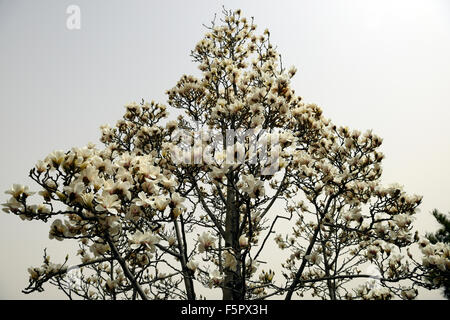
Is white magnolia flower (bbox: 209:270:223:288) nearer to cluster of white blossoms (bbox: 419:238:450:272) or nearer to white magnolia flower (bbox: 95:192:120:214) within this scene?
white magnolia flower (bbox: 95:192:120:214)

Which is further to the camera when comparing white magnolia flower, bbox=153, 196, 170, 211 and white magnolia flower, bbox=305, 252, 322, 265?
white magnolia flower, bbox=305, 252, 322, 265

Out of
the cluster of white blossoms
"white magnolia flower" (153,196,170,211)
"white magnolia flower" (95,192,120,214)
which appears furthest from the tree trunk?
the cluster of white blossoms

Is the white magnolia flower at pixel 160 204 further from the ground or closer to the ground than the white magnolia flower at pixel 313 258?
further from the ground

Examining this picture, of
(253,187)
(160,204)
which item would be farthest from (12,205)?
(253,187)

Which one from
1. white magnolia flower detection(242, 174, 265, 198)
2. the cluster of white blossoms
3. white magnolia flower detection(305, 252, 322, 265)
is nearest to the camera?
white magnolia flower detection(242, 174, 265, 198)

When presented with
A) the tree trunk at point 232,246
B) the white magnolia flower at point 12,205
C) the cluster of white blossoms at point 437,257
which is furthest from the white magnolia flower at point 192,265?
the cluster of white blossoms at point 437,257

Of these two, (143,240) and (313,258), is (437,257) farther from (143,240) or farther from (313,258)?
(143,240)

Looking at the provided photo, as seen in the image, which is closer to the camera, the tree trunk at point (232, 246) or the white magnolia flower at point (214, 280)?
the white magnolia flower at point (214, 280)

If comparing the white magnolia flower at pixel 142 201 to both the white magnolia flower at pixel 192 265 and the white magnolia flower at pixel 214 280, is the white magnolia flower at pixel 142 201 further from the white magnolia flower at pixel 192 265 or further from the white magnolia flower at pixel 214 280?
the white magnolia flower at pixel 214 280

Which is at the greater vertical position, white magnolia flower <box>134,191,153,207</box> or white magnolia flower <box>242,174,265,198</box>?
white magnolia flower <box>242,174,265,198</box>

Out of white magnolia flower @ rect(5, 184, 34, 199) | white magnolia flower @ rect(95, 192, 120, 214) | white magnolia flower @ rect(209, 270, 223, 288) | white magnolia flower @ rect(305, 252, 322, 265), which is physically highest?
white magnolia flower @ rect(5, 184, 34, 199)

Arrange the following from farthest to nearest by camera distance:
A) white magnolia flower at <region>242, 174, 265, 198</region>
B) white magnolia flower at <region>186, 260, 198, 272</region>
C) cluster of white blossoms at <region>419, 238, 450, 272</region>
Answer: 1. cluster of white blossoms at <region>419, 238, 450, 272</region>
2. white magnolia flower at <region>186, 260, 198, 272</region>
3. white magnolia flower at <region>242, 174, 265, 198</region>
